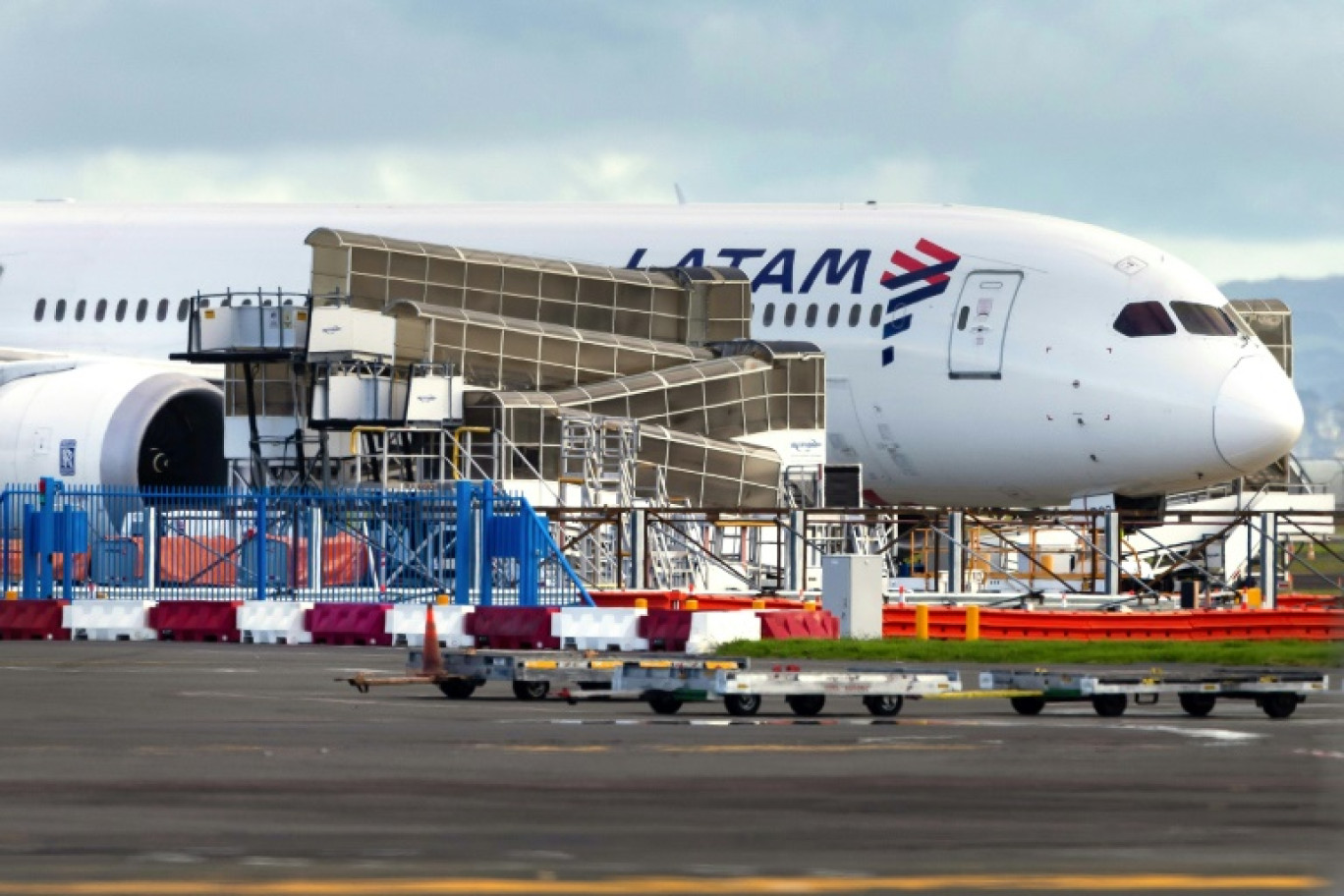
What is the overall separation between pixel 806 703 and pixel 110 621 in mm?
13295

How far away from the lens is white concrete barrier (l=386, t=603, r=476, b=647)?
2886 cm

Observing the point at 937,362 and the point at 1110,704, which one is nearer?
the point at 1110,704

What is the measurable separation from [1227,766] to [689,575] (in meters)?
24.0

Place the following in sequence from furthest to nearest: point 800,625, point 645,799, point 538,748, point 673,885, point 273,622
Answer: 1. point 273,622
2. point 800,625
3. point 538,748
4. point 645,799
5. point 673,885

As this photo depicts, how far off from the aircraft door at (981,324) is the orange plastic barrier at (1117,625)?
9.62 metres

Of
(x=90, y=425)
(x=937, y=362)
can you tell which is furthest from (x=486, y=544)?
(x=937, y=362)

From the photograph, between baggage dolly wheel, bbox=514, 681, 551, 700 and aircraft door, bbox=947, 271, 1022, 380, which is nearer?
baggage dolly wheel, bbox=514, 681, 551, 700

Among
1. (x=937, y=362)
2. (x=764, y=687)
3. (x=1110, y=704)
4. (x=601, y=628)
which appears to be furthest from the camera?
(x=937, y=362)

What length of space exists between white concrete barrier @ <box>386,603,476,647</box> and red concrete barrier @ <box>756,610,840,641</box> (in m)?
3.22

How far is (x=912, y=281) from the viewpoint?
40.8 m

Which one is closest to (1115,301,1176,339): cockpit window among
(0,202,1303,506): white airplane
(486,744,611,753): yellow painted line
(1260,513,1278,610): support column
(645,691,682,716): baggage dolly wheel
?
(0,202,1303,506): white airplane

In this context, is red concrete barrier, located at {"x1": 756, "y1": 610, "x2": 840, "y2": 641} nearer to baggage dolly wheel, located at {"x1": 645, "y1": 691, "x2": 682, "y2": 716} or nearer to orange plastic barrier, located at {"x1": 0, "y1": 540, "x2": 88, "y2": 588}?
orange plastic barrier, located at {"x1": 0, "y1": 540, "x2": 88, "y2": 588}

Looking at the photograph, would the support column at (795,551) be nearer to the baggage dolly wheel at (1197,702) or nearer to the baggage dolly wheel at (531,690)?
the baggage dolly wheel at (531,690)

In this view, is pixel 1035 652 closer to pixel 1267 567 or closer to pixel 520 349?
pixel 1267 567
